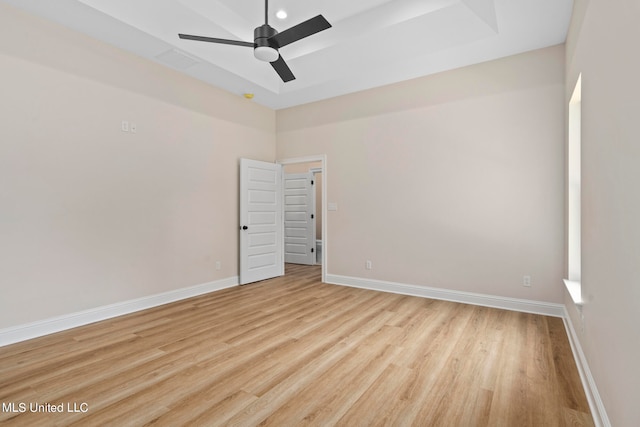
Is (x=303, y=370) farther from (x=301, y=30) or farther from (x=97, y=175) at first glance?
(x=97, y=175)

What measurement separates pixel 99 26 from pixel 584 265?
4.88 m

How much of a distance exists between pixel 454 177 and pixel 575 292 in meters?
1.93

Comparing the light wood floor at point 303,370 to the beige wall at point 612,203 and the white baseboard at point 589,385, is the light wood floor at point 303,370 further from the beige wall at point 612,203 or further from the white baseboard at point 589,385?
the beige wall at point 612,203

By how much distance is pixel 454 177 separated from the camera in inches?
167

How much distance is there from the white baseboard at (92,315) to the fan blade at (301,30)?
11.0ft

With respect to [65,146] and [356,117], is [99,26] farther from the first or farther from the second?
[356,117]

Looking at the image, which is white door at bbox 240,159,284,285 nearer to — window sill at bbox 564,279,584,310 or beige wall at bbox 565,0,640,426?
window sill at bbox 564,279,584,310

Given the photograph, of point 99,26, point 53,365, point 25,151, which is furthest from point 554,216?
point 25,151

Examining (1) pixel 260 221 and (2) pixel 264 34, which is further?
(1) pixel 260 221

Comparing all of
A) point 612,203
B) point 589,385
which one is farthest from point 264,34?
point 589,385

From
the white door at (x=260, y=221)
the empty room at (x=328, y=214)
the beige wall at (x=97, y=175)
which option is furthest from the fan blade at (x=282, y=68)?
the white door at (x=260, y=221)

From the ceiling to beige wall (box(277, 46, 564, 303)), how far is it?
0.40 metres

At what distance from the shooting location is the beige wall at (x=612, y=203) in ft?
4.10

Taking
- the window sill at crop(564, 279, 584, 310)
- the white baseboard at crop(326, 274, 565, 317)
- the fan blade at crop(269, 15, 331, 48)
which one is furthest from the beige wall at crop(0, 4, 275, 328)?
the window sill at crop(564, 279, 584, 310)
